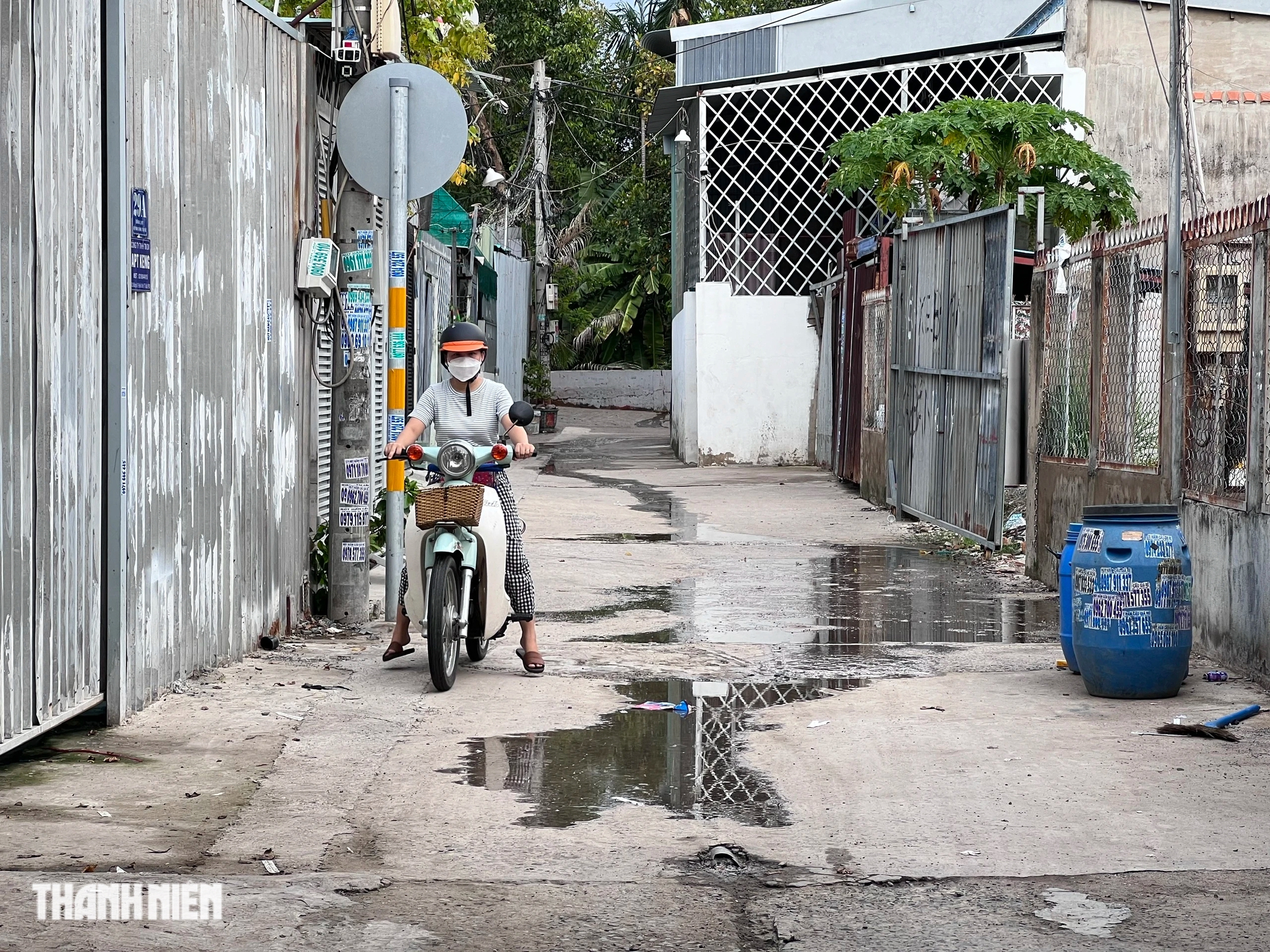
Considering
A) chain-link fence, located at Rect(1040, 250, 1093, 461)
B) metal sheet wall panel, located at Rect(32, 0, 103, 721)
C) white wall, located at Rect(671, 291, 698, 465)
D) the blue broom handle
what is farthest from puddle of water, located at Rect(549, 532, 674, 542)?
white wall, located at Rect(671, 291, 698, 465)

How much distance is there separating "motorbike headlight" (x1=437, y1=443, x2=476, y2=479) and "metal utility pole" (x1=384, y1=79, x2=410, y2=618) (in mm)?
787

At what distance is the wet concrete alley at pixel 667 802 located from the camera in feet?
12.7

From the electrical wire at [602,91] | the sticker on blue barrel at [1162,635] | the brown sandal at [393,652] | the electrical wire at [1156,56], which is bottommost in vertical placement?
the brown sandal at [393,652]

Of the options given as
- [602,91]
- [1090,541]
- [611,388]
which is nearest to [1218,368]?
[1090,541]

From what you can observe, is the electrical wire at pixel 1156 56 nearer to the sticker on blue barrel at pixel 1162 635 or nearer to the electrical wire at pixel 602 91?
the sticker on blue barrel at pixel 1162 635

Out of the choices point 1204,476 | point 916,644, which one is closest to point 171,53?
point 916,644

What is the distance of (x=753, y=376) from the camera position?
21812 mm

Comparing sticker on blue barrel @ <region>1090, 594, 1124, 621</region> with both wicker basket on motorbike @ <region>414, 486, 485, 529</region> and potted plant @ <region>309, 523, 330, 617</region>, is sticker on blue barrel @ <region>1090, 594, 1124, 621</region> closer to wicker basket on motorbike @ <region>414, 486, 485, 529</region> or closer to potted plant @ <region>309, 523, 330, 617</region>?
wicker basket on motorbike @ <region>414, 486, 485, 529</region>

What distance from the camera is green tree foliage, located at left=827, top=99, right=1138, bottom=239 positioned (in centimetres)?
1634

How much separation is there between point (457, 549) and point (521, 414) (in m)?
0.67

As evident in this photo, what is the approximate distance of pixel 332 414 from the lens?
8.58 meters

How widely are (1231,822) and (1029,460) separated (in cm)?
651

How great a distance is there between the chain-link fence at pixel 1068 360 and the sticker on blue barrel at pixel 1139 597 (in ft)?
11.3

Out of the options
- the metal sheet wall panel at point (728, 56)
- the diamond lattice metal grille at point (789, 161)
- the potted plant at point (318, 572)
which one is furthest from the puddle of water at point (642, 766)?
the metal sheet wall panel at point (728, 56)
